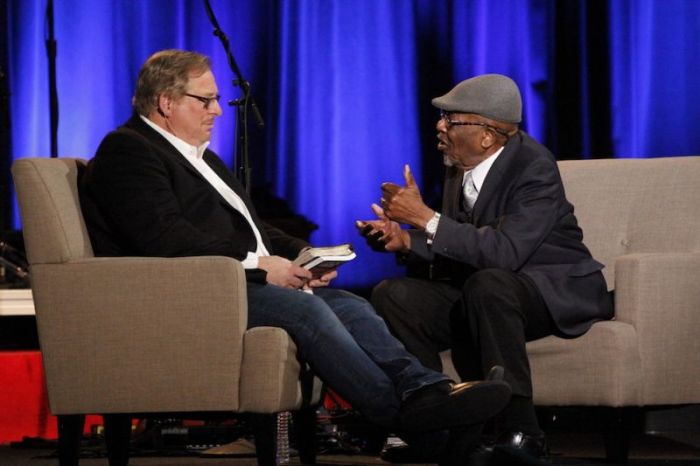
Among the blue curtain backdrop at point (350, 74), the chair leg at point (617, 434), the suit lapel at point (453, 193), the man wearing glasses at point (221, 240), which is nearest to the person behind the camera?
the man wearing glasses at point (221, 240)

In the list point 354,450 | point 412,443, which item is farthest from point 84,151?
point 412,443

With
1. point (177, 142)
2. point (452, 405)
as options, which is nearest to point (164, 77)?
point (177, 142)

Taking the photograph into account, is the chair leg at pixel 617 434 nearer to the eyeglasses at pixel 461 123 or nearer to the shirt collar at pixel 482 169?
the shirt collar at pixel 482 169

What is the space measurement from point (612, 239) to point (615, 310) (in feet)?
1.51

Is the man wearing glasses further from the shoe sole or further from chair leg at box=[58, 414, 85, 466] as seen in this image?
chair leg at box=[58, 414, 85, 466]

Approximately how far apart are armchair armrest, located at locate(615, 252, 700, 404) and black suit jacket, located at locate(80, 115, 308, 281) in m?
1.07

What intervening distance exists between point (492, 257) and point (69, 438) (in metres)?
1.23

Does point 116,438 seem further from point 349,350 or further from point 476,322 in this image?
point 476,322

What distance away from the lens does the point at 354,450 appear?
4055 mm

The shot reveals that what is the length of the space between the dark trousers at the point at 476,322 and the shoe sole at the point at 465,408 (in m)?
0.33

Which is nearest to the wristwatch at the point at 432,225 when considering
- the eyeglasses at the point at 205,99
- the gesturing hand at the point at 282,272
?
the gesturing hand at the point at 282,272

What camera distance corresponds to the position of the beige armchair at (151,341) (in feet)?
9.73

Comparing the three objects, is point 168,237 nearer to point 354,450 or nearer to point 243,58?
point 354,450

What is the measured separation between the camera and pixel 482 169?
3514mm
